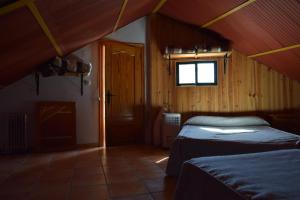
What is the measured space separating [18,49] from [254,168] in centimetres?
235

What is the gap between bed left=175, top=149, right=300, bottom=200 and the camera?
3.38ft

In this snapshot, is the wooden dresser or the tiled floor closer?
the tiled floor

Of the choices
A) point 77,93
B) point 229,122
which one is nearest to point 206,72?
point 229,122

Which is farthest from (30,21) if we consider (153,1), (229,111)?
(229,111)

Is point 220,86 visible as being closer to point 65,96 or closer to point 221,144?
point 221,144

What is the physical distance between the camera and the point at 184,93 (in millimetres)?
4617

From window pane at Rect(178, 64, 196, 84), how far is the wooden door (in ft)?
2.45

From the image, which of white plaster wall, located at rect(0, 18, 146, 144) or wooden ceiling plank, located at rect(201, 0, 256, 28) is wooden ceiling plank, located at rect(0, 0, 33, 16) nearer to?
wooden ceiling plank, located at rect(201, 0, 256, 28)

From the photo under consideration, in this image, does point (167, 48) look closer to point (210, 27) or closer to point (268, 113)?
point (210, 27)

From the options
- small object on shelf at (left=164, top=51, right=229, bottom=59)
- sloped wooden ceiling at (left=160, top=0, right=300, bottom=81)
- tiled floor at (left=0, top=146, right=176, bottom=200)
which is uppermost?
sloped wooden ceiling at (left=160, top=0, right=300, bottom=81)

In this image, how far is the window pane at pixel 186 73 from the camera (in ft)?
15.0

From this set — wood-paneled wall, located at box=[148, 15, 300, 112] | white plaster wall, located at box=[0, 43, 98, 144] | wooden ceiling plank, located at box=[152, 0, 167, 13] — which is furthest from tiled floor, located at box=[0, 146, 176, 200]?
wooden ceiling plank, located at box=[152, 0, 167, 13]

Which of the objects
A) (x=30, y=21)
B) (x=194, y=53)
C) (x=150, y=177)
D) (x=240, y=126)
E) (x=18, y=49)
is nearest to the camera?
(x=30, y=21)

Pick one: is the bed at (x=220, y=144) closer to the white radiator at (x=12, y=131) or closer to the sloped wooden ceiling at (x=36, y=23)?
the sloped wooden ceiling at (x=36, y=23)
